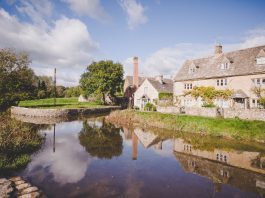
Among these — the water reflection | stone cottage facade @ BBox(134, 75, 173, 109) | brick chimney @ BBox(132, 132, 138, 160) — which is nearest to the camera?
the water reflection

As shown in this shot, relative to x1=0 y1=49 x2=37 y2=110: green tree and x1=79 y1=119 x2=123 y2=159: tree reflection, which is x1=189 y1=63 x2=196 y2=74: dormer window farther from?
x1=0 y1=49 x2=37 y2=110: green tree

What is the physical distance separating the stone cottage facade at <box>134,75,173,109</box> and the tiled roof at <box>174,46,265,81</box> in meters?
5.69

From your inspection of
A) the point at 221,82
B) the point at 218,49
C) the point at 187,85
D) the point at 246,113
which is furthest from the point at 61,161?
the point at 218,49

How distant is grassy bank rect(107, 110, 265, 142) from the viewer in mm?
23234

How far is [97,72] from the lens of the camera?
209 ft

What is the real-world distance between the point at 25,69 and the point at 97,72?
70.6ft

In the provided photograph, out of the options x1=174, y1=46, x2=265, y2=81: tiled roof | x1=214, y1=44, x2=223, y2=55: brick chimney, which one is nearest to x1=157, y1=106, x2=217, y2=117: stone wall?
x1=174, y1=46, x2=265, y2=81: tiled roof

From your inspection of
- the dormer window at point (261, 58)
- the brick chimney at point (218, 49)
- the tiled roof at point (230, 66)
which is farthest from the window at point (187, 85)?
the dormer window at point (261, 58)

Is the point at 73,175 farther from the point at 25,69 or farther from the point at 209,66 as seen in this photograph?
the point at 25,69

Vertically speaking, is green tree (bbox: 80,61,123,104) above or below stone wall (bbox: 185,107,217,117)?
above

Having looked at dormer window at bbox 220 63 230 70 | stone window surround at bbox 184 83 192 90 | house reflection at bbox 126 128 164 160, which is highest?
dormer window at bbox 220 63 230 70

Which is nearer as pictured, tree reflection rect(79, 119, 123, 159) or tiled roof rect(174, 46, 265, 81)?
tree reflection rect(79, 119, 123, 159)

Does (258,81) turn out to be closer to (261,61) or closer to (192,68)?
(261,61)

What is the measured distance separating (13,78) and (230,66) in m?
42.5
